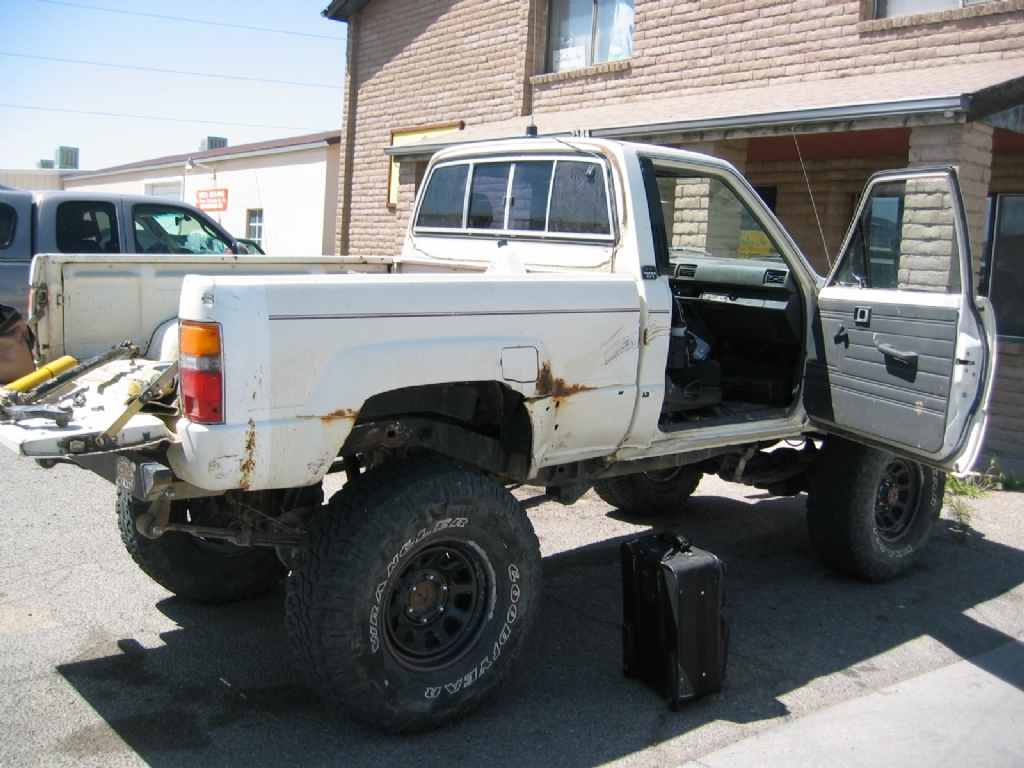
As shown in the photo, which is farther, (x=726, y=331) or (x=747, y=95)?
(x=747, y=95)

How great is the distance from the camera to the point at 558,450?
3852 mm

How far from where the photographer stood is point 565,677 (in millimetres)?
3965

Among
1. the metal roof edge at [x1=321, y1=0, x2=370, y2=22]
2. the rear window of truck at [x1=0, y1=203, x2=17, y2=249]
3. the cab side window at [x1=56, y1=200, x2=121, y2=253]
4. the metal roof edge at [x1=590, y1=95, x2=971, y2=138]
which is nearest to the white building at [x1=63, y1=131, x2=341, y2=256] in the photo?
the metal roof edge at [x1=321, y1=0, x2=370, y2=22]

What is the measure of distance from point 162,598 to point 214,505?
3.58 feet

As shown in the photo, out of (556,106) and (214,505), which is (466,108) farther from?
(214,505)

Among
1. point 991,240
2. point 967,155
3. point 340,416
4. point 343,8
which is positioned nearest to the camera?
point 340,416

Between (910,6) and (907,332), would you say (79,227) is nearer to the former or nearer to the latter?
(907,332)

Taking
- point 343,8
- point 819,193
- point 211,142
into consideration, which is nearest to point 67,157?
point 211,142

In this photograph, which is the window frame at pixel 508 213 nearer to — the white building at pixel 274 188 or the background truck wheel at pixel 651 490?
the background truck wheel at pixel 651 490

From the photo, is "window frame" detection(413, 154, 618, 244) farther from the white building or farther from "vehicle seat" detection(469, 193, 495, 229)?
the white building

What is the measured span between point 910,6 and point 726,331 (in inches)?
220

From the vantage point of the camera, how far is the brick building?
7.68 meters

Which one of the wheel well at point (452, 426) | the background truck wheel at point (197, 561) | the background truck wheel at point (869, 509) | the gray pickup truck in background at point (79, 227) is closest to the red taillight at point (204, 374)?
the wheel well at point (452, 426)

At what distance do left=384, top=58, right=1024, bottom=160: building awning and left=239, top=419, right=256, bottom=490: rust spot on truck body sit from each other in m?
4.23
